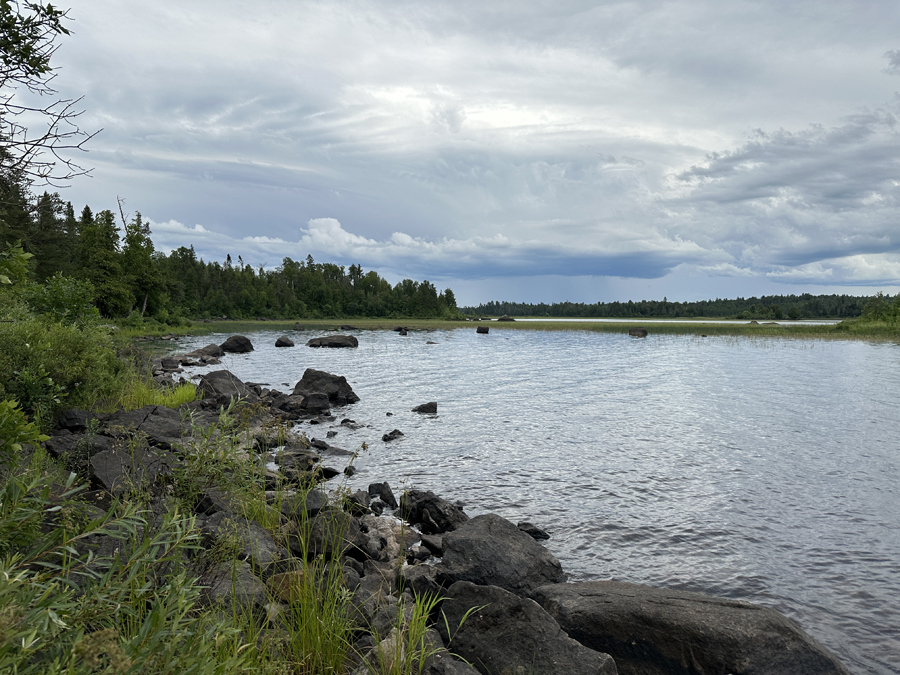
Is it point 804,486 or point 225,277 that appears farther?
point 225,277

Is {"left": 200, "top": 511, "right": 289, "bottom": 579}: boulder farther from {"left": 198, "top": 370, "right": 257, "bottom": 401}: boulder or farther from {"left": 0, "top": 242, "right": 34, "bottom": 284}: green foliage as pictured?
{"left": 198, "top": 370, "right": 257, "bottom": 401}: boulder

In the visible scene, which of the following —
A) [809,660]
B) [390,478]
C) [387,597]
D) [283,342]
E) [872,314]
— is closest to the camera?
[809,660]

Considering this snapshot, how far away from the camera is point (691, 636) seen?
6723mm

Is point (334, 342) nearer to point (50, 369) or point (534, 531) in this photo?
point (50, 369)

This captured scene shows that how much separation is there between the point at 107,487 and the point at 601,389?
27934mm

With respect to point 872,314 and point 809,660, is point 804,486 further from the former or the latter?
point 872,314

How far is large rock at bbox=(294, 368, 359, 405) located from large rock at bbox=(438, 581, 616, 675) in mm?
20964

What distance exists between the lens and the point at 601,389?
3209cm

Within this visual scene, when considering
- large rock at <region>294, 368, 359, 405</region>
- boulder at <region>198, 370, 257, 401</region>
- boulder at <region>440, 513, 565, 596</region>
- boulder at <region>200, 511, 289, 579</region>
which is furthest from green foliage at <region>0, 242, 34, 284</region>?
large rock at <region>294, 368, 359, 405</region>

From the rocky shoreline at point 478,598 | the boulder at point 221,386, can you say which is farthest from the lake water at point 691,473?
the boulder at point 221,386

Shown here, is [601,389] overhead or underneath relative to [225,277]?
underneath

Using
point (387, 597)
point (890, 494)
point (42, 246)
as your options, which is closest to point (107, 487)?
point (387, 597)

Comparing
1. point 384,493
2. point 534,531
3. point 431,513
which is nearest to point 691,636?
point 534,531

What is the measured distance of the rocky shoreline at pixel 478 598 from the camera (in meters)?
6.09
